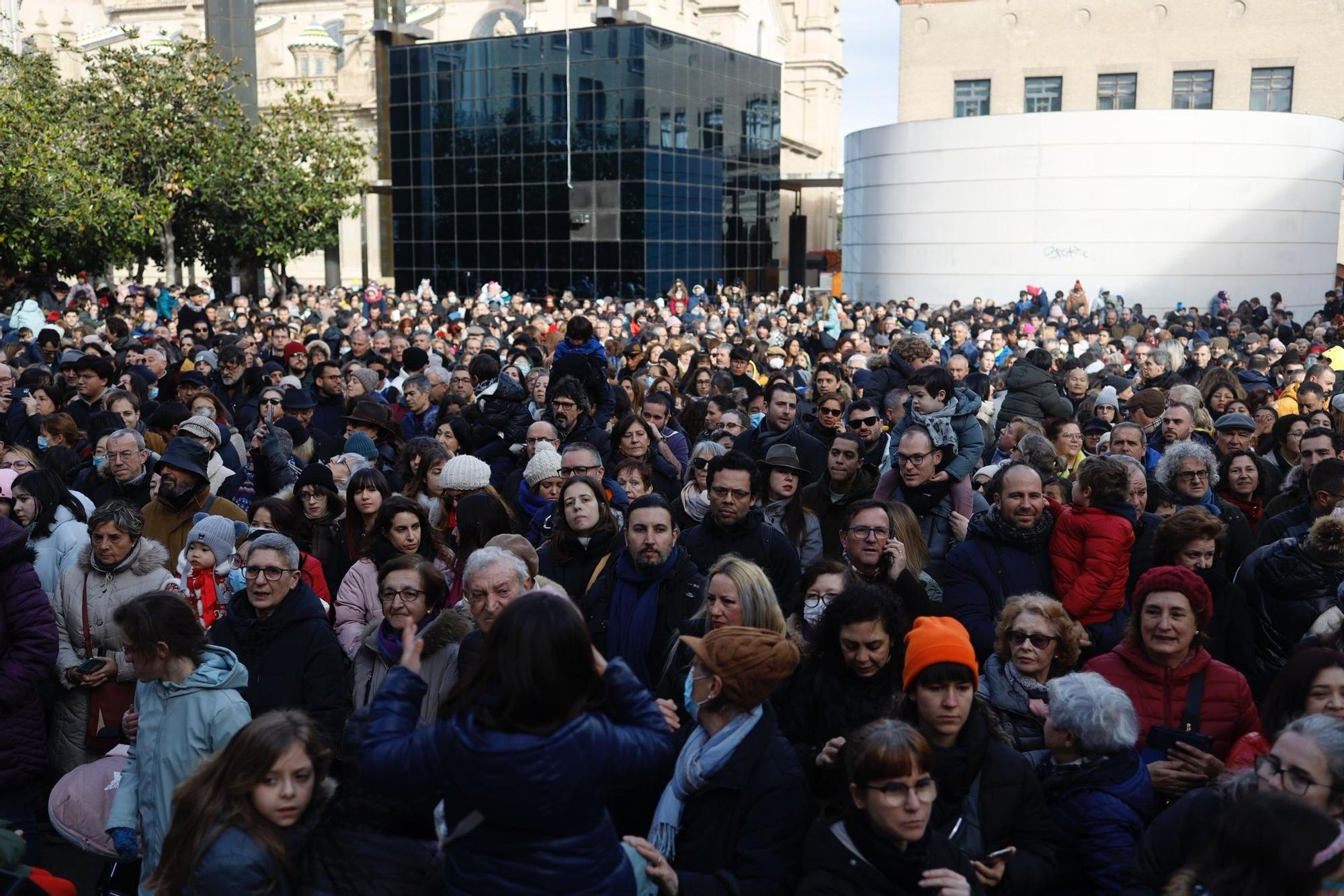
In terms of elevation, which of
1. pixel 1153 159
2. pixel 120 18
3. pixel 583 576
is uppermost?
pixel 120 18

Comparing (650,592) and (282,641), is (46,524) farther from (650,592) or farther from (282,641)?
(650,592)

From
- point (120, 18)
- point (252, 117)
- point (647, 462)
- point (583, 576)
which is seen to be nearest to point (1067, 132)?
point (252, 117)

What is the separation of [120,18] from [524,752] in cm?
9160

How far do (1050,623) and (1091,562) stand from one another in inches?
Answer: 45.7

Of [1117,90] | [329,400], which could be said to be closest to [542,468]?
[329,400]

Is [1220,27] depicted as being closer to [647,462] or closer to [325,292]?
[325,292]

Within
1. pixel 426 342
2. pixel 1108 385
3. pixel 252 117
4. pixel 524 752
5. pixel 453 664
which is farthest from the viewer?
pixel 252 117

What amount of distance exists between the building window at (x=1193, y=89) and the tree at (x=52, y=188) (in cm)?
3844

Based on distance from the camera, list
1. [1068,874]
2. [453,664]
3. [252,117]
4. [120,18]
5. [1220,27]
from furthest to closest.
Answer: [120,18]
[1220,27]
[252,117]
[453,664]
[1068,874]

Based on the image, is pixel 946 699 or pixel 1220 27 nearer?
pixel 946 699

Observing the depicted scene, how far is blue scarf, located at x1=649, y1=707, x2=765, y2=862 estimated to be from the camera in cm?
369

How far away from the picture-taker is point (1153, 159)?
31.6 m

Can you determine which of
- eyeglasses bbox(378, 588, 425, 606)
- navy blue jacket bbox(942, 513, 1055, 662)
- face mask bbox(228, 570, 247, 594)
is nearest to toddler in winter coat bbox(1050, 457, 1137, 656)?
navy blue jacket bbox(942, 513, 1055, 662)

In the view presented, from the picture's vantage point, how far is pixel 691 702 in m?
3.99
